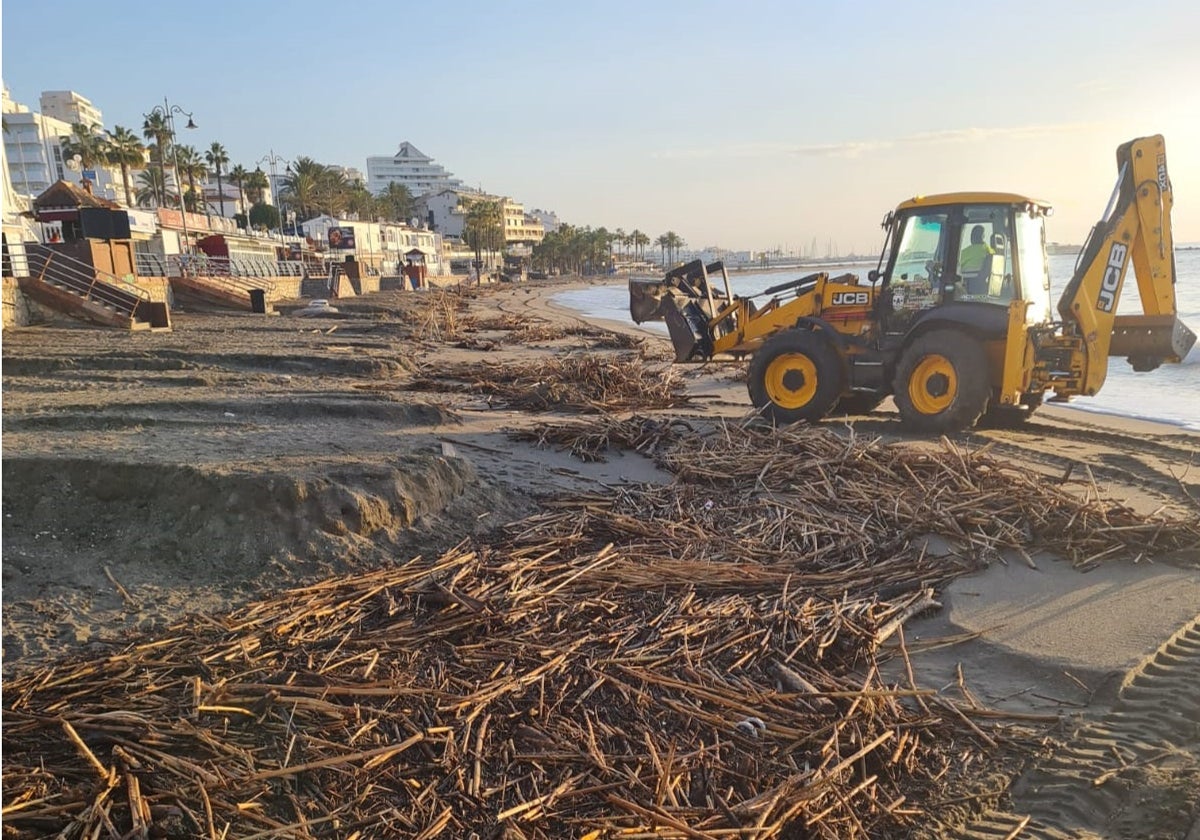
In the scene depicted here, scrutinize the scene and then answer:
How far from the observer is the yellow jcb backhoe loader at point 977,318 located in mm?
8859

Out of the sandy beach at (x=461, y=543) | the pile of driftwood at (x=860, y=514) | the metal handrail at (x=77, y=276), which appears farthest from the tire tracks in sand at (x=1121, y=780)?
the metal handrail at (x=77, y=276)

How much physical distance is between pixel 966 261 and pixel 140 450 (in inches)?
353

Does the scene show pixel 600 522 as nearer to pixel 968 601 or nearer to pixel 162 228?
pixel 968 601

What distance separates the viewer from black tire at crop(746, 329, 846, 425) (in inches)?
398

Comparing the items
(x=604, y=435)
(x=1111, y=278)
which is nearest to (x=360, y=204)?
(x=604, y=435)

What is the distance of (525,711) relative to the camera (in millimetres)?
3672

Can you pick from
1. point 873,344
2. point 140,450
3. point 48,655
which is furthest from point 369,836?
point 873,344

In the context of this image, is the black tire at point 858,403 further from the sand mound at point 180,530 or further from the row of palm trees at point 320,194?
the row of palm trees at point 320,194

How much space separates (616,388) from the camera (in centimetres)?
1239

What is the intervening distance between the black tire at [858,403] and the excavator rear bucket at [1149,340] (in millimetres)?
2740

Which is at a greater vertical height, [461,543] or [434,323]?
[434,323]

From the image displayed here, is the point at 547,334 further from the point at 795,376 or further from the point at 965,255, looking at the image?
the point at 965,255

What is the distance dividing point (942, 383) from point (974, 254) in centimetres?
158

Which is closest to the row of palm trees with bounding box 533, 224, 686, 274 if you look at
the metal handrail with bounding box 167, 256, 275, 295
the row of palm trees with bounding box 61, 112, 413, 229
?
the row of palm trees with bounding box 61, 112, 413, 229
